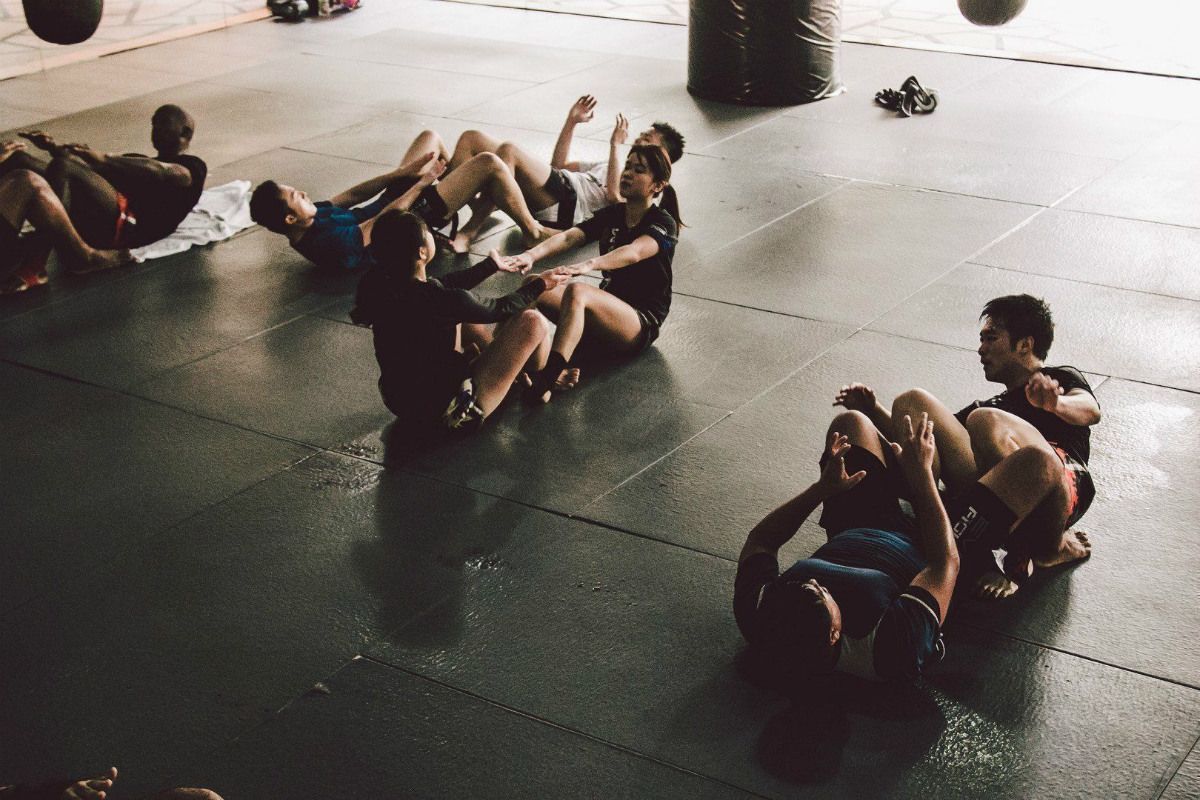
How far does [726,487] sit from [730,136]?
17.4 feet

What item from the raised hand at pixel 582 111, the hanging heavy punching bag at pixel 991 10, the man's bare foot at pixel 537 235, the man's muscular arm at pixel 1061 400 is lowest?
the man's bare foot at pixel 537 235

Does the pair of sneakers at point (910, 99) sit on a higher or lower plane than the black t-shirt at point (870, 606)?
higher

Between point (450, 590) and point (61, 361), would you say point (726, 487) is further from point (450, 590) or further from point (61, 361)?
point (61, 361)

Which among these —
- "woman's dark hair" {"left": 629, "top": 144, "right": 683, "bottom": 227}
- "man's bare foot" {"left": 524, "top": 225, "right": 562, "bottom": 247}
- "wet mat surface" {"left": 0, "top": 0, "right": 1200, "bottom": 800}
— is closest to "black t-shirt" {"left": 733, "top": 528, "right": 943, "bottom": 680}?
"wet mat surface" {"left": 0, "top": 0, "right": 1200, "bottom": 800}

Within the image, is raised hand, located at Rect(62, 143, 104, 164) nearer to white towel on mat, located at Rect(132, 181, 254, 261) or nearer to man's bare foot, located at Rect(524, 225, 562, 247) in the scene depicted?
white towel on mat, located at Rect(132, 181, 254, 261)

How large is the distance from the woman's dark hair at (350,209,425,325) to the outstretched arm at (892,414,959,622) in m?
2.28

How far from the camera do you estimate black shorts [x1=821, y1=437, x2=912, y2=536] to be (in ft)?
14.6

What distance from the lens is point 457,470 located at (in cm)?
557

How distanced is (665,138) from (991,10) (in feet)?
11.4

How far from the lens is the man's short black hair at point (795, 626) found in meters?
3.79

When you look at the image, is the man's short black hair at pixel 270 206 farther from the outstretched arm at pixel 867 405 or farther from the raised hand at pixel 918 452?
the raised hand at pixel 918 452

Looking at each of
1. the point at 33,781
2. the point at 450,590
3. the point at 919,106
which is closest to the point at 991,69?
the point at 919,106

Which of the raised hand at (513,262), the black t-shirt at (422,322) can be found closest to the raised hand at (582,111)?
the raised hand at (513,262)

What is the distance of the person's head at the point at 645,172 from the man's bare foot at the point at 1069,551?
8.65 feet
